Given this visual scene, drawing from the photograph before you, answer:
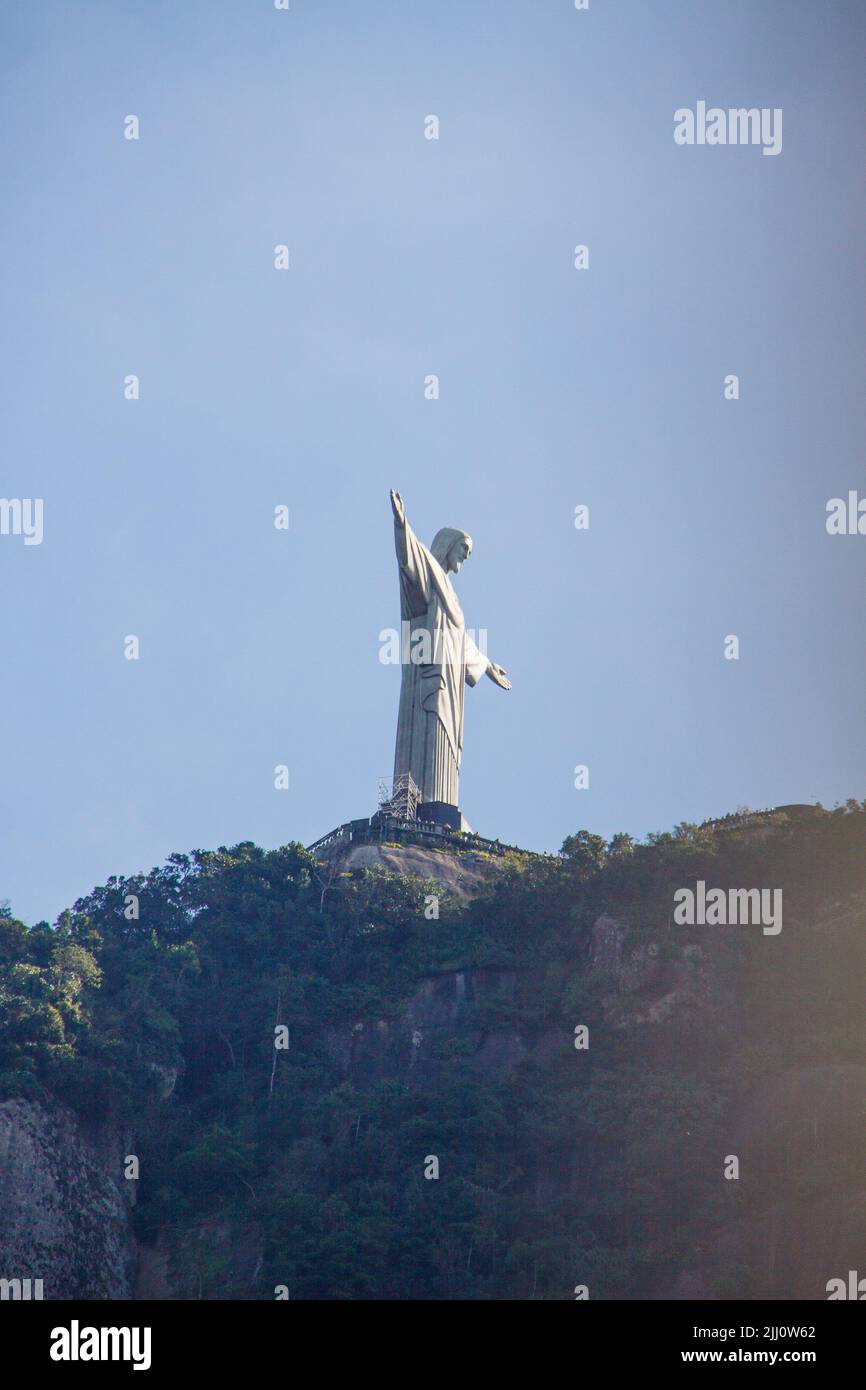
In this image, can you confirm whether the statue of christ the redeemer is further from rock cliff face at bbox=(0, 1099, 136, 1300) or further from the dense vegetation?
rock cliff face at bbox=(0, 1099, 136, 1300)

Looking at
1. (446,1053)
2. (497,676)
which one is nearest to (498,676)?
(497,676)

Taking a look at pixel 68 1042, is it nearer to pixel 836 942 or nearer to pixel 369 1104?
pixel 369 1104

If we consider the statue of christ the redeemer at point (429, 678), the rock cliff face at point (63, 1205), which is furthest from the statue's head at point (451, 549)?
the rock cliff face at point (63, 1205)

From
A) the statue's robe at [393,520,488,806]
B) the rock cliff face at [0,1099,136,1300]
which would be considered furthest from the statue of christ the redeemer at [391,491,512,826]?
the rock cliff face at [0,1099,136,1300]

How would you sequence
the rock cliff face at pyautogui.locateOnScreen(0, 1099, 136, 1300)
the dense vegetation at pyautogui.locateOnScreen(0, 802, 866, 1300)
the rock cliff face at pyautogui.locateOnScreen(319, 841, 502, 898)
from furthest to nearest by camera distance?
the rock cliff face at pyautogui.locateOnScreen(319, 841, 502, 898)
the rock cliff face at pyautogui.locateOnScreen(0, 1099, 136, 1300)
the dense vegetation at pyautogui.locateOnScreen(0, 802, 866, 1300)
